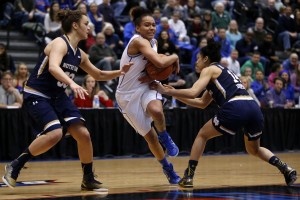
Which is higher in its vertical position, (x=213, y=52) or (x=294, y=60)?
(x=213, y=52)

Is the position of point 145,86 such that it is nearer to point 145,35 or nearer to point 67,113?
point 145,35

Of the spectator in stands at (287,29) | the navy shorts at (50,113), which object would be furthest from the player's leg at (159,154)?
the spectator in stands at (287,29)

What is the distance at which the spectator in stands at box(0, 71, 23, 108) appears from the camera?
1362cm

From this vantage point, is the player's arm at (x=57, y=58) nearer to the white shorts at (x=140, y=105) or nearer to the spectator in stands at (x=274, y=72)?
the white shorts at (x=140, y=105)

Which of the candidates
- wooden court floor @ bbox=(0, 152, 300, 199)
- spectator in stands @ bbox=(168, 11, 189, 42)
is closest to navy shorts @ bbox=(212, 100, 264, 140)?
wooden court floor @ bbox=(0, 152, 300, 199)

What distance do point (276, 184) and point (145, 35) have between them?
7.41 feet

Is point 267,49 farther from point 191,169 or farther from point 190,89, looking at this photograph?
point 190,89

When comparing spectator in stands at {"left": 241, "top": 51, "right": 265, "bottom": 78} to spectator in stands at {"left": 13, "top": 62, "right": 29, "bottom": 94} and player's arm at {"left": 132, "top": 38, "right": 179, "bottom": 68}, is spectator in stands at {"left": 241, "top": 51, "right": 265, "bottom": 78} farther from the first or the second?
player's arm at {"left": 132, "top": 38, "right": 179, "bottom": 68}

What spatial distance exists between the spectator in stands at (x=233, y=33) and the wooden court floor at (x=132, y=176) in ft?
18.9

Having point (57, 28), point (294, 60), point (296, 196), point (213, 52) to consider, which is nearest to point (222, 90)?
point (213, 52)

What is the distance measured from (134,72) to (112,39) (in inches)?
337

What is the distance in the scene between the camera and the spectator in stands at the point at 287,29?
2100 cm

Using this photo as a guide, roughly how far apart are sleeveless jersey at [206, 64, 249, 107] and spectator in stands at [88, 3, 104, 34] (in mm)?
9160

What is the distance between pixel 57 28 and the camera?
16.9 m
